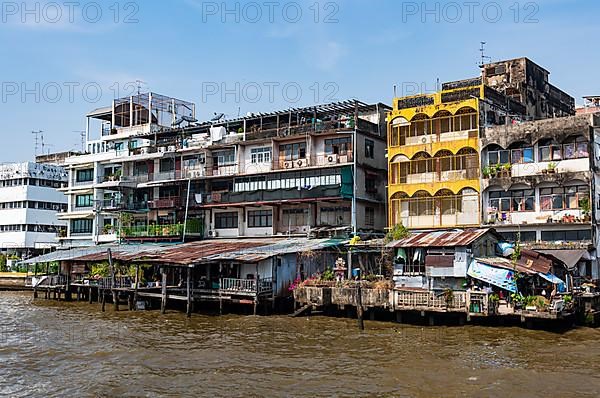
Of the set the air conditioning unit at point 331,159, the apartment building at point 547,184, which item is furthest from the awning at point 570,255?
the air conditioning unit at point 331,159

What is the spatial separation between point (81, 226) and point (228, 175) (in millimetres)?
19766

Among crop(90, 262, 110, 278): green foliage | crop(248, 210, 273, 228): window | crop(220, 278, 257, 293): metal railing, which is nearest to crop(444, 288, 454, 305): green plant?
crop(220, 278, 257, 293): metal railing

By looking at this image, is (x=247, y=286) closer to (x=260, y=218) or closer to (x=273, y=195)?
(x=273, y=195)

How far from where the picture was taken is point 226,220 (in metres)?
55.3

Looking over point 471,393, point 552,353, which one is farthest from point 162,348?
point 552,353

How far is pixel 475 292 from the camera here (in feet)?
106

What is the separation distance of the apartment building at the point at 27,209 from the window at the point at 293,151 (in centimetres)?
3204

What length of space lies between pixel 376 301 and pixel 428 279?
3.33 m

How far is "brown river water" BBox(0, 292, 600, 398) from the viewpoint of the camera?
2225 centimetres

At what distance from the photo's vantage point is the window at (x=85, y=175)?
65.8 m

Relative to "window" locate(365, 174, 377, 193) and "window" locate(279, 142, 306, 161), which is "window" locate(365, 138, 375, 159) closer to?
"window" locate(365, 174, 377, 193)

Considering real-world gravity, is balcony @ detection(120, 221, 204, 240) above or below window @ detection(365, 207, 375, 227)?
below

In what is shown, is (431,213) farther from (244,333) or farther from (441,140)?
Result: (244,333)

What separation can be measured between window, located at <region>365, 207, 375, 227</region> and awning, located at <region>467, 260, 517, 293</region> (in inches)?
614
